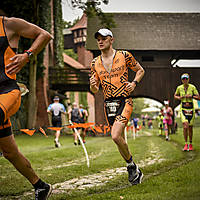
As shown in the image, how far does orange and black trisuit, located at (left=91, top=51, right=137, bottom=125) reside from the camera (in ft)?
16.1

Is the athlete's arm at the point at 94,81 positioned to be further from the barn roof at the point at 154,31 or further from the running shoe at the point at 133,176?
the barn roof at the point at 154,31

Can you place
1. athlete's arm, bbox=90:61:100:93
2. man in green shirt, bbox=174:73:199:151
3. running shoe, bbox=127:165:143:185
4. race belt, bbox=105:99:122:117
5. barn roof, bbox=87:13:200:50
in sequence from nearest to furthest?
running shoe, bbox=127:165:143:185
race belt, bbox=105:99:122:117
athlete's arm, bbox=90:61:100:93
man in green shirt, bbox=174:73:199:151
barn roof, bbox=87:13:200:50

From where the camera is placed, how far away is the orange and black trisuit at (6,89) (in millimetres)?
3262

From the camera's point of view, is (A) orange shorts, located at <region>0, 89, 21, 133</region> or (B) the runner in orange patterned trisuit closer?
(A) orange shorts, located at <region>0, 89, 21, 133</region>

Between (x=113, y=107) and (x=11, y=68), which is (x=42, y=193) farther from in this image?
(x=113, y=107)

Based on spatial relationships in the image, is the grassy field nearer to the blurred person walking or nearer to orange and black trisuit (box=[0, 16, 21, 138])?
the blurred person walking

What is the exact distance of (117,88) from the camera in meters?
4.99

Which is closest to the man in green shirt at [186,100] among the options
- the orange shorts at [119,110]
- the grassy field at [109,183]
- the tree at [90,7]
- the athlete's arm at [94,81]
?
the grassy field at [109,183]

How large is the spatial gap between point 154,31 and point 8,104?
2881 cm

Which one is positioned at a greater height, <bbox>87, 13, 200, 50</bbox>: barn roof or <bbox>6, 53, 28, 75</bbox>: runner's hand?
<bbox>87, 13, 200, 50</bbox>: barn roof

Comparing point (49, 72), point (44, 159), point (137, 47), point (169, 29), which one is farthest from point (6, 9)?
point (44, 159)

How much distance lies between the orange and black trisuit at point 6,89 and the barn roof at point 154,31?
24.0m

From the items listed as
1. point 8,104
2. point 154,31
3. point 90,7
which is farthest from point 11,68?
point 154,31

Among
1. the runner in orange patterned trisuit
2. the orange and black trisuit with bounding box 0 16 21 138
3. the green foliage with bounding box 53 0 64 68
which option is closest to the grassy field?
the runner in orange patterned trisuit
